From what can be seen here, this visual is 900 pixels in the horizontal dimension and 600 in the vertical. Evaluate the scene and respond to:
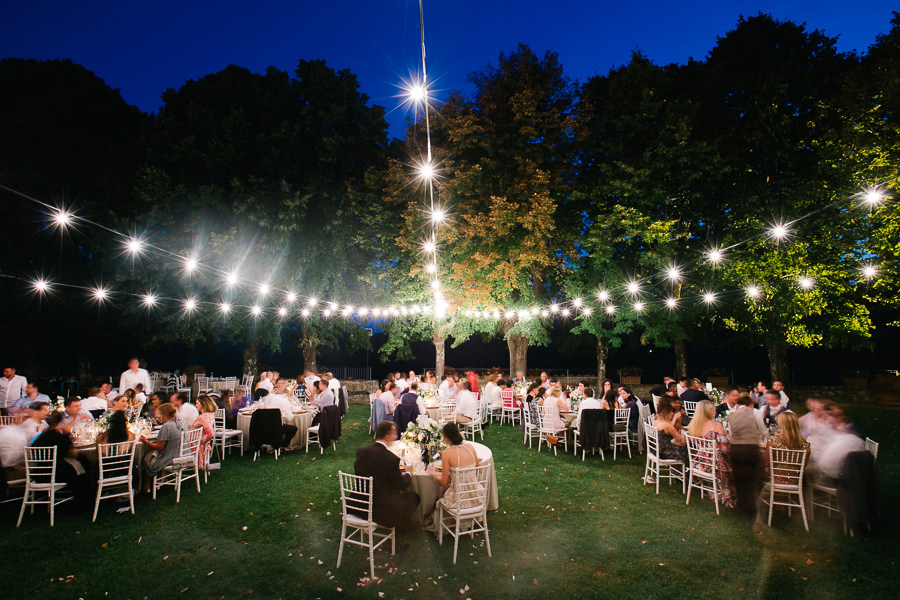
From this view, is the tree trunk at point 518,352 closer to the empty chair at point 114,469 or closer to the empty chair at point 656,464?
the empty chair at point 656,464

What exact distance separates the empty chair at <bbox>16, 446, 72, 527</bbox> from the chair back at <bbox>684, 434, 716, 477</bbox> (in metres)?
8.36

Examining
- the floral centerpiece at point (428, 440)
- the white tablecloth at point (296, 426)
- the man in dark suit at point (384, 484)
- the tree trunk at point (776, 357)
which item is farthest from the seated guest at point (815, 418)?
the tree trunk at point (776, 357)

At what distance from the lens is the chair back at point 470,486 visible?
4973mm

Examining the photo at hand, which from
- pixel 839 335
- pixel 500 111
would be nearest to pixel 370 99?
pixel 500 111

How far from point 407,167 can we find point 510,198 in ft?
12.8

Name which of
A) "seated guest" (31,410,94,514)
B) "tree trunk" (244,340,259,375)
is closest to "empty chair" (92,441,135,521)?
"seated guest" (31,410,94,514)

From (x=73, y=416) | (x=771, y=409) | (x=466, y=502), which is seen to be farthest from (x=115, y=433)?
(x=771, y=409)

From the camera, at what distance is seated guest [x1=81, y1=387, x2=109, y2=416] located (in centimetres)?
923

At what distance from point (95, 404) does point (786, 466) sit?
11.9 m

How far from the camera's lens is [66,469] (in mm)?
6078

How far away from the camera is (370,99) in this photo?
59.2 ft

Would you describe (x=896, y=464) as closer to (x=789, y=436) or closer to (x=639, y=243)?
(x=789, y=436)

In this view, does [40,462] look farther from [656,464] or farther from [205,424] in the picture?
[656,464]

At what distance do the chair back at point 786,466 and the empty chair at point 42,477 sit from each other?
8.94 m
